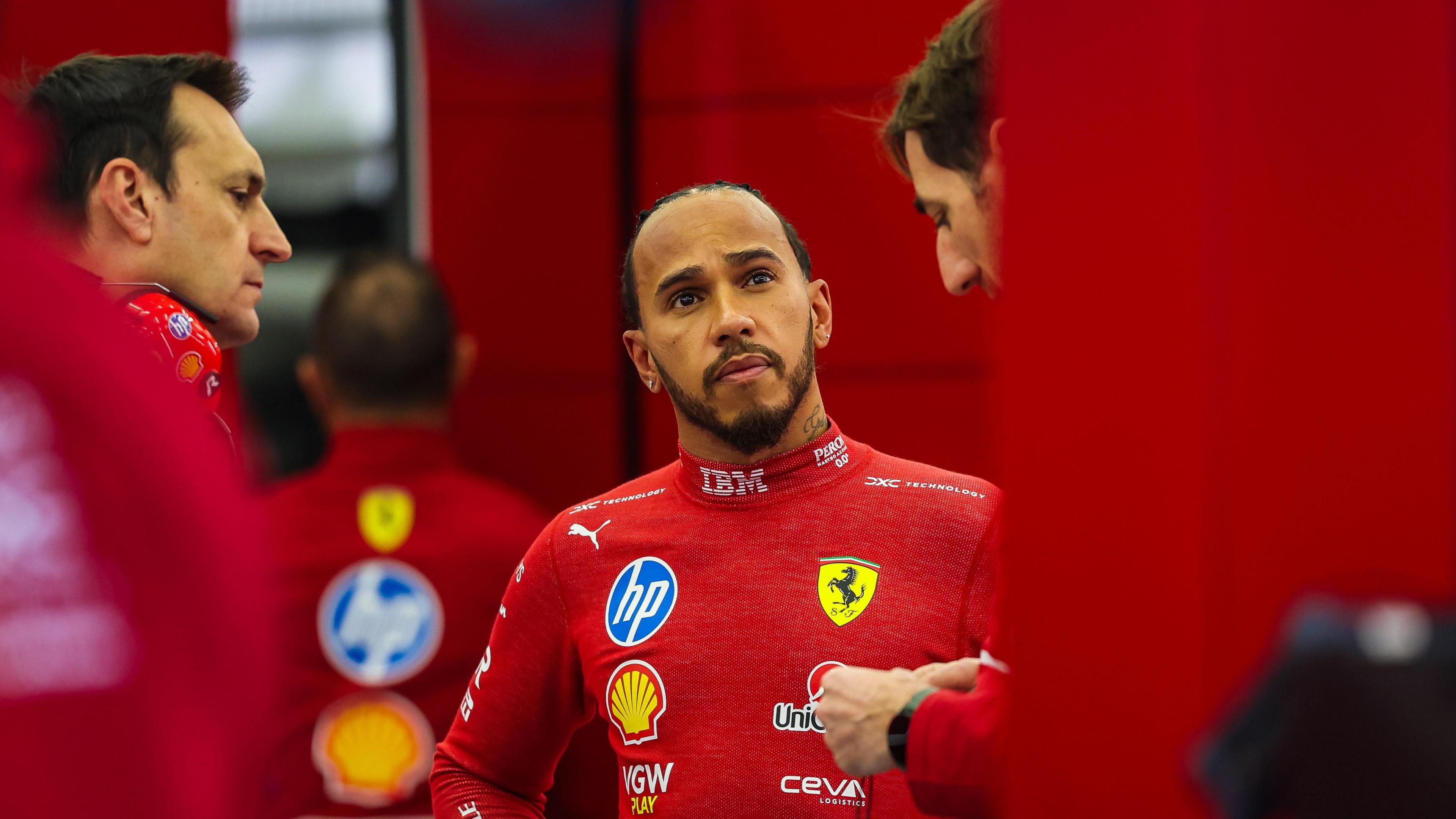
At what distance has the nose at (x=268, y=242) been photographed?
224cm

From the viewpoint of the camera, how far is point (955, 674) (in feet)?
5.54

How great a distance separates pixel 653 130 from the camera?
4059mm

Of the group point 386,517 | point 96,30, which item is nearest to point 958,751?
point 386,517

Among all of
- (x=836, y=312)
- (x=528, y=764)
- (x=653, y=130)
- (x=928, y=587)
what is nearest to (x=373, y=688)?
(x=528, y=764)

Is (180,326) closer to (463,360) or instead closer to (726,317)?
(726,317)

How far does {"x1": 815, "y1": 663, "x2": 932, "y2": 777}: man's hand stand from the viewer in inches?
61.5

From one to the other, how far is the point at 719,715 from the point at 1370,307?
1211mm

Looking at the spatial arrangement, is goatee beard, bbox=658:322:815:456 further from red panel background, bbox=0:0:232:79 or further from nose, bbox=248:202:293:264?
red panel background, bbox=0:0:232:79

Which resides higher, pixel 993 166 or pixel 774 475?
pixel 993 166

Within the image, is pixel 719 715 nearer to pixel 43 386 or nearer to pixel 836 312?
pixel 43 386

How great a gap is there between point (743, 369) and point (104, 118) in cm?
99

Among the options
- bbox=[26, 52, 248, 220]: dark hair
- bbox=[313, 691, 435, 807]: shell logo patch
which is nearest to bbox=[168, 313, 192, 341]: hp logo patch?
bbox=[26, 52, 248, 220]: dark hair

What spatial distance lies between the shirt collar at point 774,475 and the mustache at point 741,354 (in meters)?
0.12

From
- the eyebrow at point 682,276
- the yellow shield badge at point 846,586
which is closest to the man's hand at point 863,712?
the yellow shield badge at point 846,586
